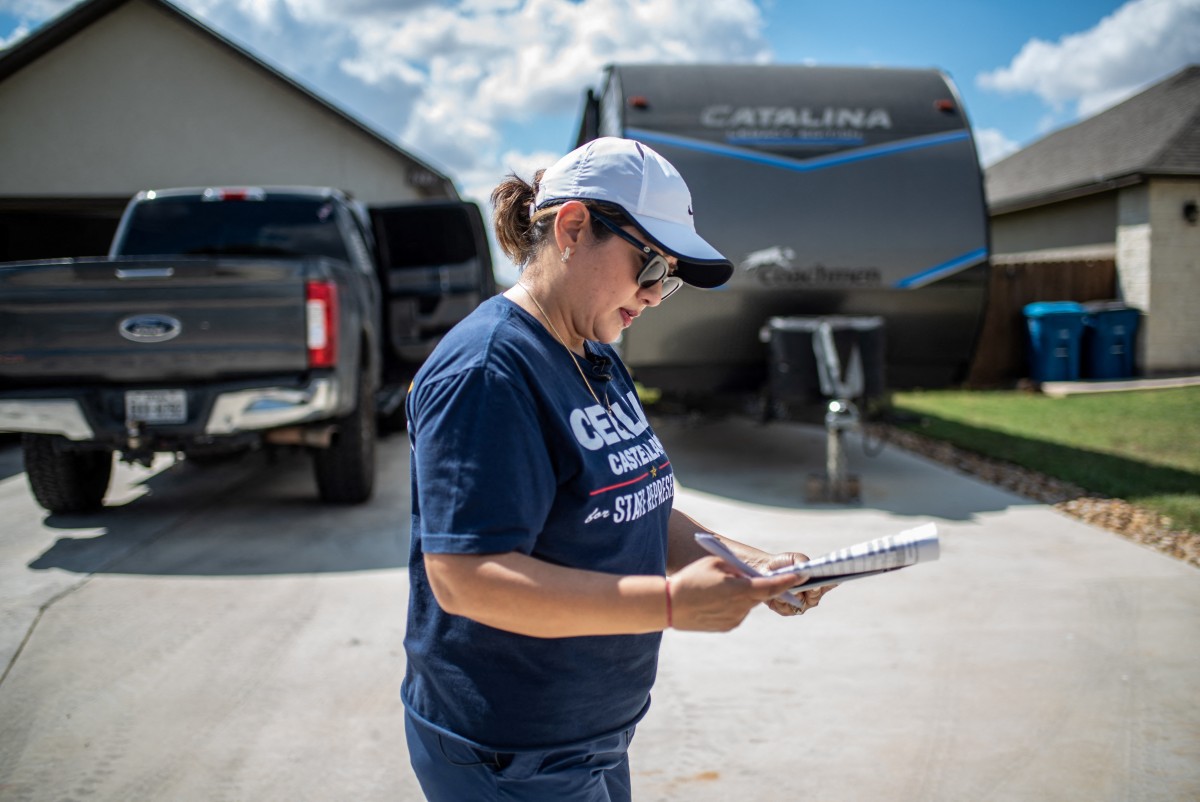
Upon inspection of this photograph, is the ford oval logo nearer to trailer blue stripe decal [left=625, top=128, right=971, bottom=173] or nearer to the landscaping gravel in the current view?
trailer blue stripe decal [left=625, top=128, right=971, bottom=173]

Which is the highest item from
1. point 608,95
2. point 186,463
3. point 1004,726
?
point 608,95

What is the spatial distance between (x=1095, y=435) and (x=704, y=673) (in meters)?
7.61

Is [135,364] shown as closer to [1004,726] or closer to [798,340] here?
[798,340]

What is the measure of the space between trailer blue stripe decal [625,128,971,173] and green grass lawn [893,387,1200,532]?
7.79ft

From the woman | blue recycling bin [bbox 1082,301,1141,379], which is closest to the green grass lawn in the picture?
blue recycling bin [bbox 1082,301,1141,379]

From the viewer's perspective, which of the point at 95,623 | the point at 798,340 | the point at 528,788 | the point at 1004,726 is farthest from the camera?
the point at 798,340

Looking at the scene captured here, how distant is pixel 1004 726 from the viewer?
3.33 meters

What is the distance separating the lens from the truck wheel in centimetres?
622

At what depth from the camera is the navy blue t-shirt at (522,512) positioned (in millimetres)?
1329

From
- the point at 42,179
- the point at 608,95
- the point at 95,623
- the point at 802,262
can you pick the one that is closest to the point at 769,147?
the point at 802,262

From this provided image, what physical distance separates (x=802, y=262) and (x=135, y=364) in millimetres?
4879

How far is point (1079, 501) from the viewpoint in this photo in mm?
6629

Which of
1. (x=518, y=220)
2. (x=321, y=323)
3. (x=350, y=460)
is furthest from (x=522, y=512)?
(x=350, y=460)

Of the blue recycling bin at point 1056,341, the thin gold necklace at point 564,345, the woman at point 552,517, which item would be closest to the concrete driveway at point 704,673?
the woman at point 552,517
